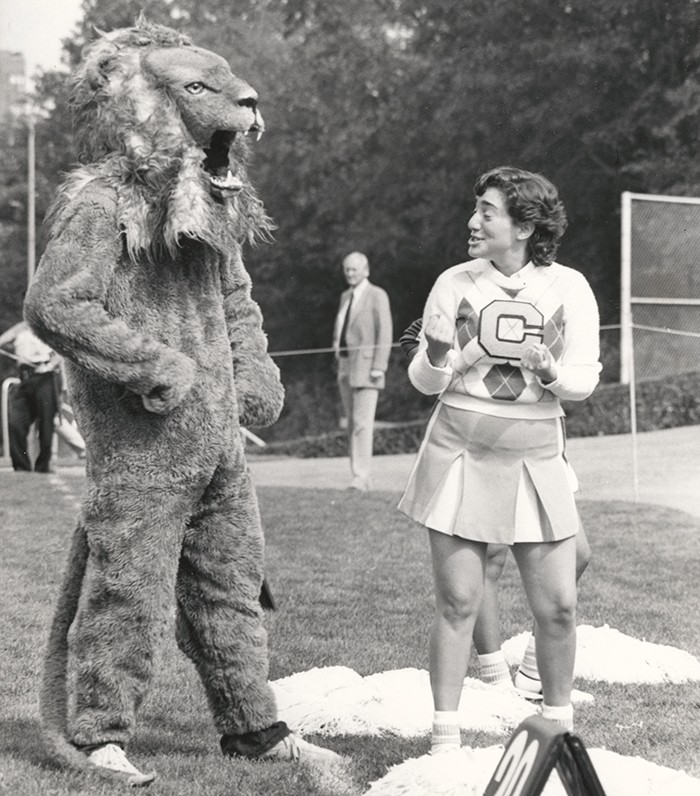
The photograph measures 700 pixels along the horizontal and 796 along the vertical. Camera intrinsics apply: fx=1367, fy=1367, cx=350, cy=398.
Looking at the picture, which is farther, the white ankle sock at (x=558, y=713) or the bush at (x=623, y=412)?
the bush at (x=623, y=412)

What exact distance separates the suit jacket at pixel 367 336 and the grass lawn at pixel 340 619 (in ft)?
3.41

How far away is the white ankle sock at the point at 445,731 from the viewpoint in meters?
3.93

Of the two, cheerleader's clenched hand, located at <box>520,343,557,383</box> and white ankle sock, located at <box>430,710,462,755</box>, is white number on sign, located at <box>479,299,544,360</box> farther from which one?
white ankle sock, located at <box>430,710,462,755</box>

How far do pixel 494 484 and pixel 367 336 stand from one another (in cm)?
774

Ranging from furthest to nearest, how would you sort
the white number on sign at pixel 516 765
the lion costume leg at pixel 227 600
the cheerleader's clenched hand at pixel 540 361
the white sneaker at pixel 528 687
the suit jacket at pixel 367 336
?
the suit jacket at pixel 367 336
the white sneaker at pixel 528 687
the lion costume leg at pixel 227 600
the cheerleader's clenched hand at pixel 540 361
the white number on sign at pixel 516 765

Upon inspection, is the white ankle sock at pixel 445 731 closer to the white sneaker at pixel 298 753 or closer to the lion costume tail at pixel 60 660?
the white sneaker at pixel 298 753

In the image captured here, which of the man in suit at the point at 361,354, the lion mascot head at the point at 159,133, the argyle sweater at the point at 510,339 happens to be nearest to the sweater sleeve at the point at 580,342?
the argyle sweater at the point at 510,339

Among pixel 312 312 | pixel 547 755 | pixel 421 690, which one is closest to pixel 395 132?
pixel 312 312

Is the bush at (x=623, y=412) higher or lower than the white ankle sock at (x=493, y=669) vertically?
higher

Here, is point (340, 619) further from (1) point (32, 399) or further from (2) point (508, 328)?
(1) point (32, 399)

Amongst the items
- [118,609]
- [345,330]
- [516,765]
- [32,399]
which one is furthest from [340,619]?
[32,399]

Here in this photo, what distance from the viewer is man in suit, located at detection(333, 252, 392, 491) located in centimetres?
1141

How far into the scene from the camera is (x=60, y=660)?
13.0 feet

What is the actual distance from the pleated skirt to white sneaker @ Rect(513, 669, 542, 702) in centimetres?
116
